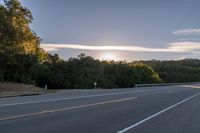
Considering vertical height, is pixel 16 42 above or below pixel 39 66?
above

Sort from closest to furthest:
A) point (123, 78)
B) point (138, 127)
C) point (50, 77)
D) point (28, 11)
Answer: point (138, 127) → point (28, 11) → point (50, 77) → point (123, 78)

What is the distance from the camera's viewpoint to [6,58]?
44.1 m

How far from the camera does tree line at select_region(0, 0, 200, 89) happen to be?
4347 centimetres

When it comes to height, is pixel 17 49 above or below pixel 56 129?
above

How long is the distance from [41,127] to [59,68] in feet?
220

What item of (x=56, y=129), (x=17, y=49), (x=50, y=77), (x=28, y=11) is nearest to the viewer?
(x=56, y=129)

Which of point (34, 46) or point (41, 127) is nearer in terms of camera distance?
point (41, 127)

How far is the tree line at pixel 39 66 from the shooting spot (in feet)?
143

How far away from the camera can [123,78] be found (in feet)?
338

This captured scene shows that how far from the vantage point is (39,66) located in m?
51.6

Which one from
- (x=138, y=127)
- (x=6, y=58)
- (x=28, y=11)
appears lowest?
(x=138, y=127)

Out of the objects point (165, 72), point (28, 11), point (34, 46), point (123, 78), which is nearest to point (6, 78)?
point (34, 46)

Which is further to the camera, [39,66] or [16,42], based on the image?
[39,66]

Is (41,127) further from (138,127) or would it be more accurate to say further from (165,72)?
(165,72)
